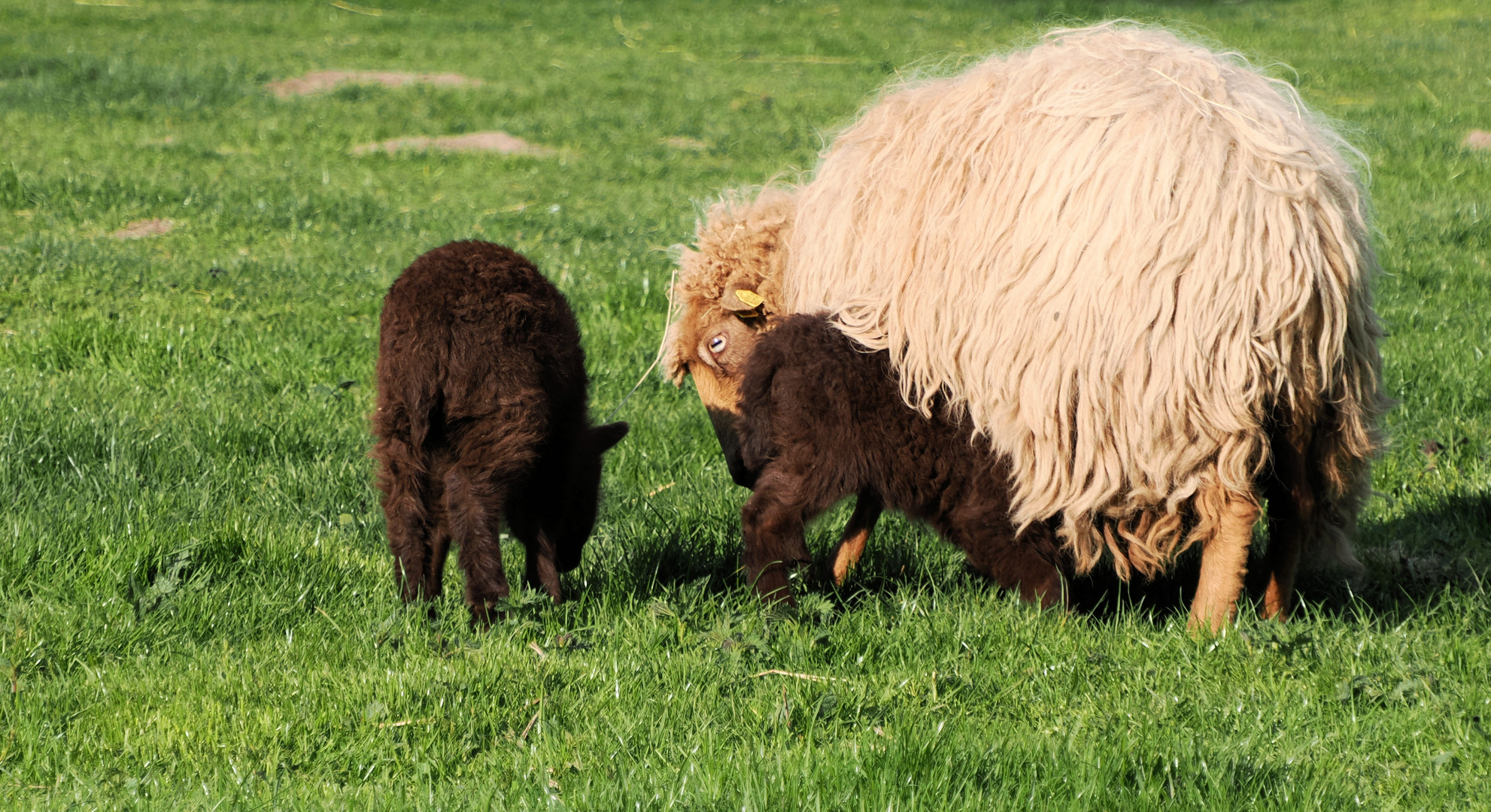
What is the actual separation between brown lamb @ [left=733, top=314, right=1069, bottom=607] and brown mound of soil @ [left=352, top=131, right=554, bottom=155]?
10109 millimetres

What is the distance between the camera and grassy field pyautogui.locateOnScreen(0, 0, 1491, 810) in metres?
3.08

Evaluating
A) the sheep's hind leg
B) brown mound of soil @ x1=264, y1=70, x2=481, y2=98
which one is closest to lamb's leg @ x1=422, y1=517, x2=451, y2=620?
the sheep's hind leg

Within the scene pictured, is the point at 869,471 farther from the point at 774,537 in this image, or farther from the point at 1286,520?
the point at 1286,520

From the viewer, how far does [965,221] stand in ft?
12.9

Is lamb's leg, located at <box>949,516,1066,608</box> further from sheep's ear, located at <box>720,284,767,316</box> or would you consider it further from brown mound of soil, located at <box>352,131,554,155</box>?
brown mound of soil, located at <box>352,131,554,155</box>

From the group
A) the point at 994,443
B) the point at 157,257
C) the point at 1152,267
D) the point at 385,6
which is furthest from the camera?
the point at 385,6

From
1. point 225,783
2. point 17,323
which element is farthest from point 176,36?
point 225,783

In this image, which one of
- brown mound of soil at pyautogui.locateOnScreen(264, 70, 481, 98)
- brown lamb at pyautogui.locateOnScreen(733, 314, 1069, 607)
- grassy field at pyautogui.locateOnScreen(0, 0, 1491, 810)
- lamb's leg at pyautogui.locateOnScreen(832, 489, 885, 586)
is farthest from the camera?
brown mound of soil at pyautogui.locateOnScreen(264, 70, 481, 98)

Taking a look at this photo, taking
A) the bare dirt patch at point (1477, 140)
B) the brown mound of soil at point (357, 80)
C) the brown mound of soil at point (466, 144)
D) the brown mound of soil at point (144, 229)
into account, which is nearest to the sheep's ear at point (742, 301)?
the brown mound of soil at point (144, 229)

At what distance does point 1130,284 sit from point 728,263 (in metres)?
1.76

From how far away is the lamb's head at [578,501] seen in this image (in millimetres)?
4457

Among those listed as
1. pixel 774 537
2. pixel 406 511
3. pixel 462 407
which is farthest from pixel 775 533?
pixel 406 511

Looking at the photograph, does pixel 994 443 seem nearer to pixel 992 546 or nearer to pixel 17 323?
pixel 992 546

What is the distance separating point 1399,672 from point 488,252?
9.80 feet
